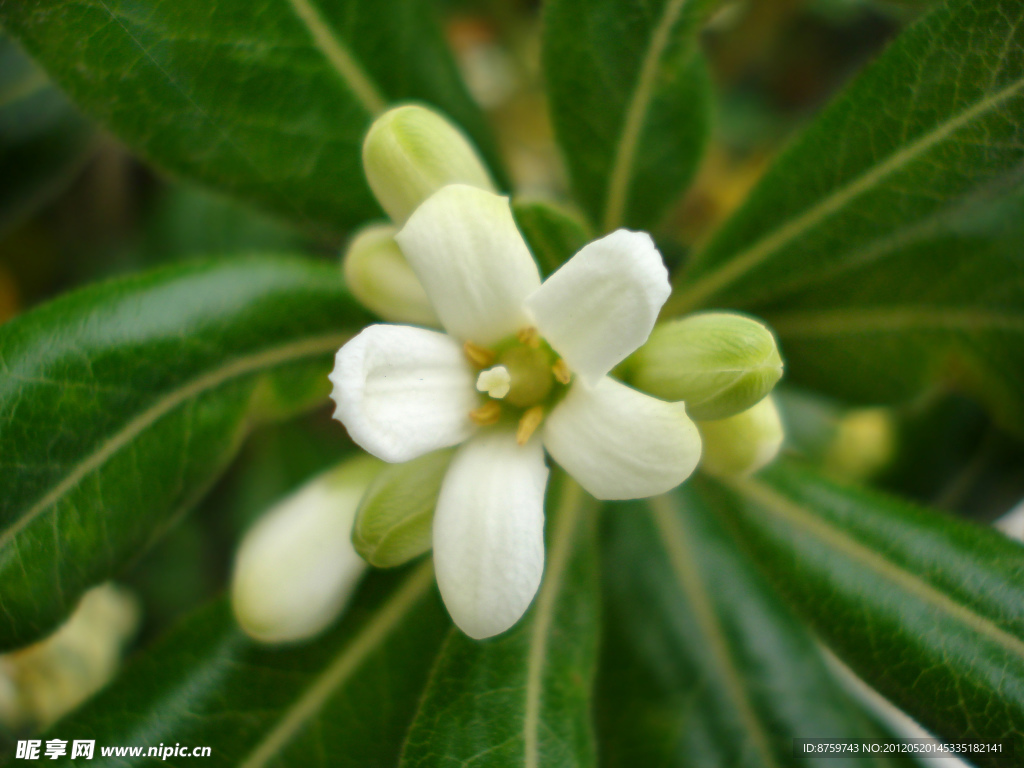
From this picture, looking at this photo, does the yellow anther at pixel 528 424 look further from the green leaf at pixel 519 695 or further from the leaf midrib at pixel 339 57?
the leaf midrib at pixel 339 57

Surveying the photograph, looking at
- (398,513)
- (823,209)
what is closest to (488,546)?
(398,513)

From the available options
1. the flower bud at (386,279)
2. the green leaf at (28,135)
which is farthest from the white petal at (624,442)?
the green leaf at (28,135)

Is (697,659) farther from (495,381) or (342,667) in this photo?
A: (495,381)

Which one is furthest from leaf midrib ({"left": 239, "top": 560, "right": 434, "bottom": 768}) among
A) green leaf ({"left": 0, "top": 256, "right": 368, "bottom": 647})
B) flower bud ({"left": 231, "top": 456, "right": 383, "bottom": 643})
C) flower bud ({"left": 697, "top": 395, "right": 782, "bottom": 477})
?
flower bud ({"left": 697, "top": 395, "right": 782, "bottom": 477})

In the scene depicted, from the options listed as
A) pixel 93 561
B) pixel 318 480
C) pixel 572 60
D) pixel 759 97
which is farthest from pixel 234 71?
pixel 759 97

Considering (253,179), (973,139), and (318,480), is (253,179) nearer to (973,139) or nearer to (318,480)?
(318,480)
